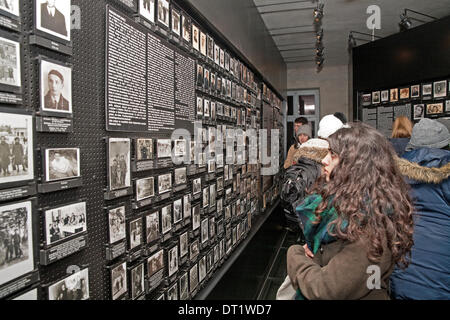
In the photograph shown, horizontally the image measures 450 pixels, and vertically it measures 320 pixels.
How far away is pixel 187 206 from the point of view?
2.52 m

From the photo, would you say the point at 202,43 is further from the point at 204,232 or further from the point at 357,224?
the point at 357,224

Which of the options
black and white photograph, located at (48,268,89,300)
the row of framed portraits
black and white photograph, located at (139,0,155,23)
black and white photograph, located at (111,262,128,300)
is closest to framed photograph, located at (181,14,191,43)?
black and white photograph, located at (139,0,155,23)

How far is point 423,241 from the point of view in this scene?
7.12ft

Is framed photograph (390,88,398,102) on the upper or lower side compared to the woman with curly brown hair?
upper

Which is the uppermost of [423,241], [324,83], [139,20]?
[324,83]

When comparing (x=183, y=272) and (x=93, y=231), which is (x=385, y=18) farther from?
(x=93, y=231)

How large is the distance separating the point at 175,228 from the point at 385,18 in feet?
21.4

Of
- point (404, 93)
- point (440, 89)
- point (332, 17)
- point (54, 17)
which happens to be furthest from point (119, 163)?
point (404, 93)

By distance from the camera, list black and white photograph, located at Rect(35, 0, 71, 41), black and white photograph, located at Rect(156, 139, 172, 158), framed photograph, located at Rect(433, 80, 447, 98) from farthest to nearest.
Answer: framed photograph, located at Rect(433, 80, 447, 98) → black and white photograph, located at Rect(156, 139, 172, 158) → black and white photograph, located at Rect(35, 0, 71, 41)

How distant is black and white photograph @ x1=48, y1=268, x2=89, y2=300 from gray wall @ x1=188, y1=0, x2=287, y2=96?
2029mm

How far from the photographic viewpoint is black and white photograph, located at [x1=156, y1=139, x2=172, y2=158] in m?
2.04

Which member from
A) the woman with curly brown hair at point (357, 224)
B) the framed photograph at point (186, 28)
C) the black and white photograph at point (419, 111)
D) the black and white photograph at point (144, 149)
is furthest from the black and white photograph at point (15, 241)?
the black and white photograph at point (419, 111)

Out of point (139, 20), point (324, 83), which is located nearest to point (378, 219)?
point (139, 20)

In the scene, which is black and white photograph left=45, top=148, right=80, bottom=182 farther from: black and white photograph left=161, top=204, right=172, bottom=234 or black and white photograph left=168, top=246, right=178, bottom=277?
black and white photograph left=168, top=246, right=178, bottom=277
